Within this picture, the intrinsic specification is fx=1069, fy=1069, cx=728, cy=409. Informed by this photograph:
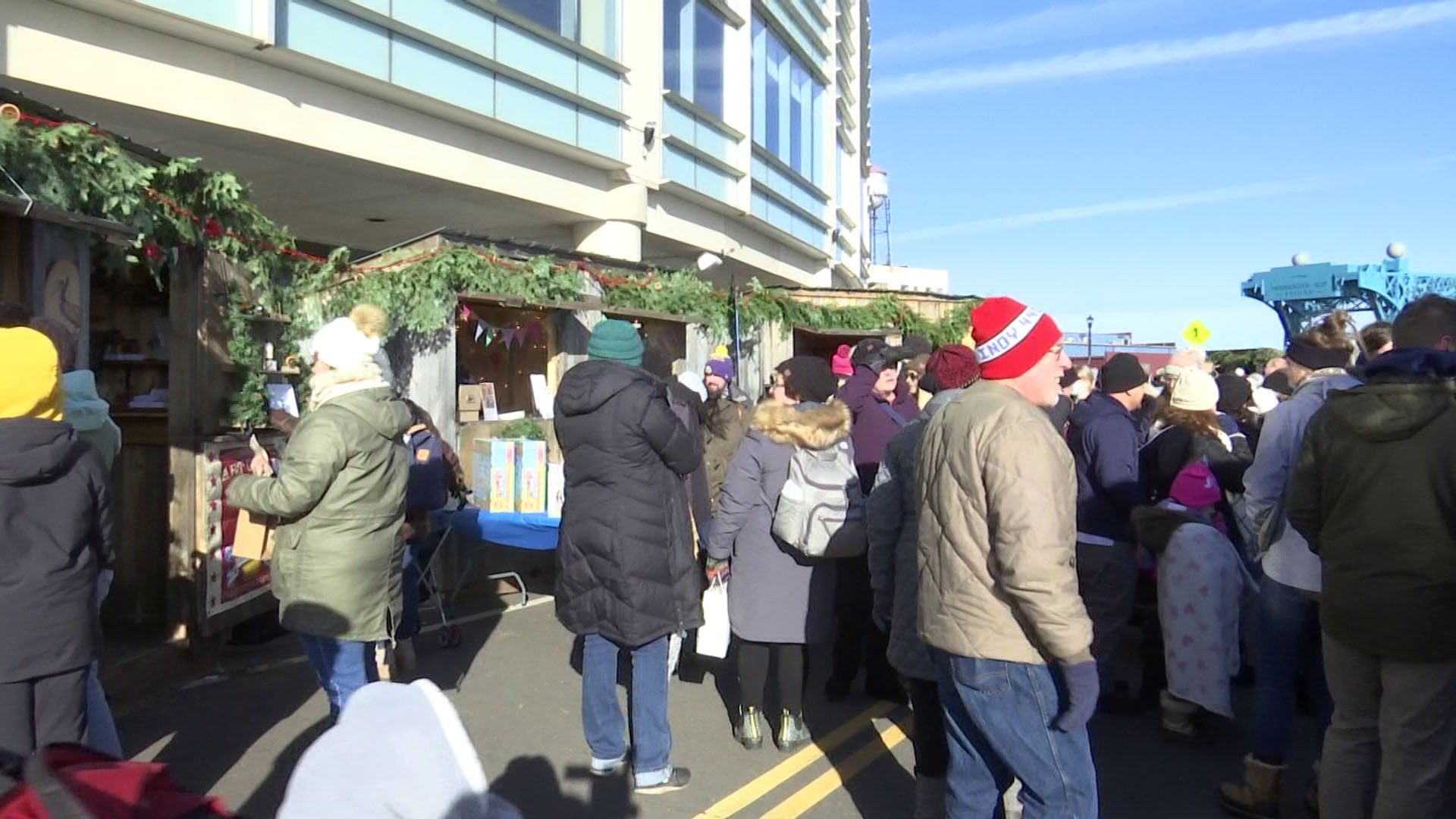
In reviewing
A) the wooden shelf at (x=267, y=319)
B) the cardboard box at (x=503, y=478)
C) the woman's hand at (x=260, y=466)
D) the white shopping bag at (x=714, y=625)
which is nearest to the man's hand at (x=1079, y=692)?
the white shopping bag at (x=714, y=625)

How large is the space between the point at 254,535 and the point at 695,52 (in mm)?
16861

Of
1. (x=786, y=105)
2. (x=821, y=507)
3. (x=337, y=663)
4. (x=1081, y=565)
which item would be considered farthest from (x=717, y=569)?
(x=786, y=105)

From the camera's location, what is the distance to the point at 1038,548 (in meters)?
2.96

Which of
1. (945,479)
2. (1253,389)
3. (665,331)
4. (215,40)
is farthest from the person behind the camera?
(665,331)

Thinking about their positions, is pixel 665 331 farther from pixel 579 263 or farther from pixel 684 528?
pixel 684 528

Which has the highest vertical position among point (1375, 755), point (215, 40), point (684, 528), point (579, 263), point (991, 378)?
point (215, 40)

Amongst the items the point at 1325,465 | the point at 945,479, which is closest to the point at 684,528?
the point at 945,479

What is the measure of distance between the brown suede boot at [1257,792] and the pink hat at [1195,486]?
131cm

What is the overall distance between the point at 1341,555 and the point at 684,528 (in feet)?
8.45

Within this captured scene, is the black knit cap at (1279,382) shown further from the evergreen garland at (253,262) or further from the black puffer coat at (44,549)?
the black puffer coat at (44,549)

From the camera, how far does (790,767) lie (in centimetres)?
521

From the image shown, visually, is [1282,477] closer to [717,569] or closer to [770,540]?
[770,540]

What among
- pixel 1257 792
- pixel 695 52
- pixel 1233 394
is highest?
pixel 695 52

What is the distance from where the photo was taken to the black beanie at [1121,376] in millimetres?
5871
